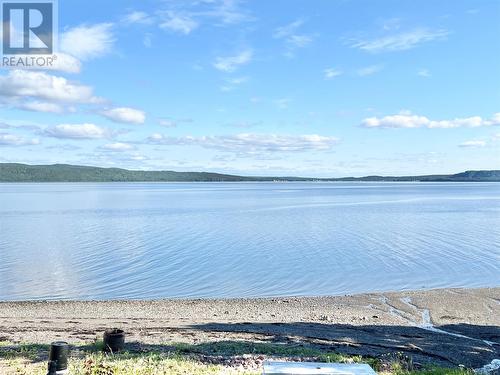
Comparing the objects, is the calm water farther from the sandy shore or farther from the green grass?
the green grass

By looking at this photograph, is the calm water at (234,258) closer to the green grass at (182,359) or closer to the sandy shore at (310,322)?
the sandy shore at (310,322)

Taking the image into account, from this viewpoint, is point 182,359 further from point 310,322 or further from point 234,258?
point 234,258

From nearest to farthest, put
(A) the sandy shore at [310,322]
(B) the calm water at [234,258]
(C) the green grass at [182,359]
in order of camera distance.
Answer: (C) the green grass at [182,359]
(A) the sandy shore at [310,322]
(B) the calm water at [234,258]

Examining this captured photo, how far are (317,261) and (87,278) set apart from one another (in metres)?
15.5

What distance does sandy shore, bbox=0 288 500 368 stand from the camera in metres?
13.6

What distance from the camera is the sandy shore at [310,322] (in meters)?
13.6

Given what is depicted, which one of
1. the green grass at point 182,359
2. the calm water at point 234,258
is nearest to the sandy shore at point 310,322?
the green grass at point 182,359

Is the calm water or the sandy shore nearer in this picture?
the sandy shore

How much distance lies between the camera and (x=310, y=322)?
18656 millimetres

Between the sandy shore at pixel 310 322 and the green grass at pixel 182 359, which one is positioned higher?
the green grass at pixel 182 359

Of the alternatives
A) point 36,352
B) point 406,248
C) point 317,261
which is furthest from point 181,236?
point 36,352

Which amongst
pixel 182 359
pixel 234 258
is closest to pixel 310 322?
pixel 182 359

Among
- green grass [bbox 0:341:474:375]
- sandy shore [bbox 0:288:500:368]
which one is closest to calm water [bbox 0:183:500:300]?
sandy shore [bbox 0:288:500:368]

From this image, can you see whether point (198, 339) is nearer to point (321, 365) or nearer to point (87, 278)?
A: point (321, 365)
